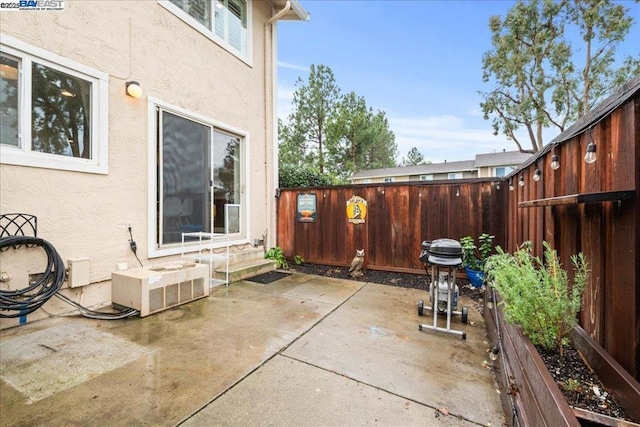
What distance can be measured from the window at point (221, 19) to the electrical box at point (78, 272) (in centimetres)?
386

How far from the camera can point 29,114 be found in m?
2.81

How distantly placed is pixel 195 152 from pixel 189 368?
3.57 meters

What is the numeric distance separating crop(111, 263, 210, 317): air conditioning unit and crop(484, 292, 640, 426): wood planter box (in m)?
3.42

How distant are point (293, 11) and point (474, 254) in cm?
643

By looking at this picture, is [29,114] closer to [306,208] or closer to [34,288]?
[34,288]

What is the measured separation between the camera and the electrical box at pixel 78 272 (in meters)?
3.01

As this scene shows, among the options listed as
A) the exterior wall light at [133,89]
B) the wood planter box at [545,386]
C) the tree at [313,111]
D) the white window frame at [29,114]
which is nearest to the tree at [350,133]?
the tree at [313,111]

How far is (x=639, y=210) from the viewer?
112cm

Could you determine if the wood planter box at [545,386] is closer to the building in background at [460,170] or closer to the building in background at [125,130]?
the building in background at [125,130]

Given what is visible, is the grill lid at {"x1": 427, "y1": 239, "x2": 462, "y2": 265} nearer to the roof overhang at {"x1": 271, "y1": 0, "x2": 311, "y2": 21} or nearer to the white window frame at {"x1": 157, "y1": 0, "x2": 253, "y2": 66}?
the white window frame at {"x1": 157, "y1": 0, "x2": 253, "y2": 66}

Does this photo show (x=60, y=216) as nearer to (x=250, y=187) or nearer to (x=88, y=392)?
(x=88, y=392)

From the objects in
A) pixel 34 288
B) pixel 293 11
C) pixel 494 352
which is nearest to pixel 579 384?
pixel 494 352

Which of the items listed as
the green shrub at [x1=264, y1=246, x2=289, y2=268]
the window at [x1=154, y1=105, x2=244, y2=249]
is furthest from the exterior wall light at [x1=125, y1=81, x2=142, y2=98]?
the green shrub at [x1=264, y1=246, x2=289, y2=268]

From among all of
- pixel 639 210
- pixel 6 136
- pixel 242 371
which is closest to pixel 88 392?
pixel 242 371
